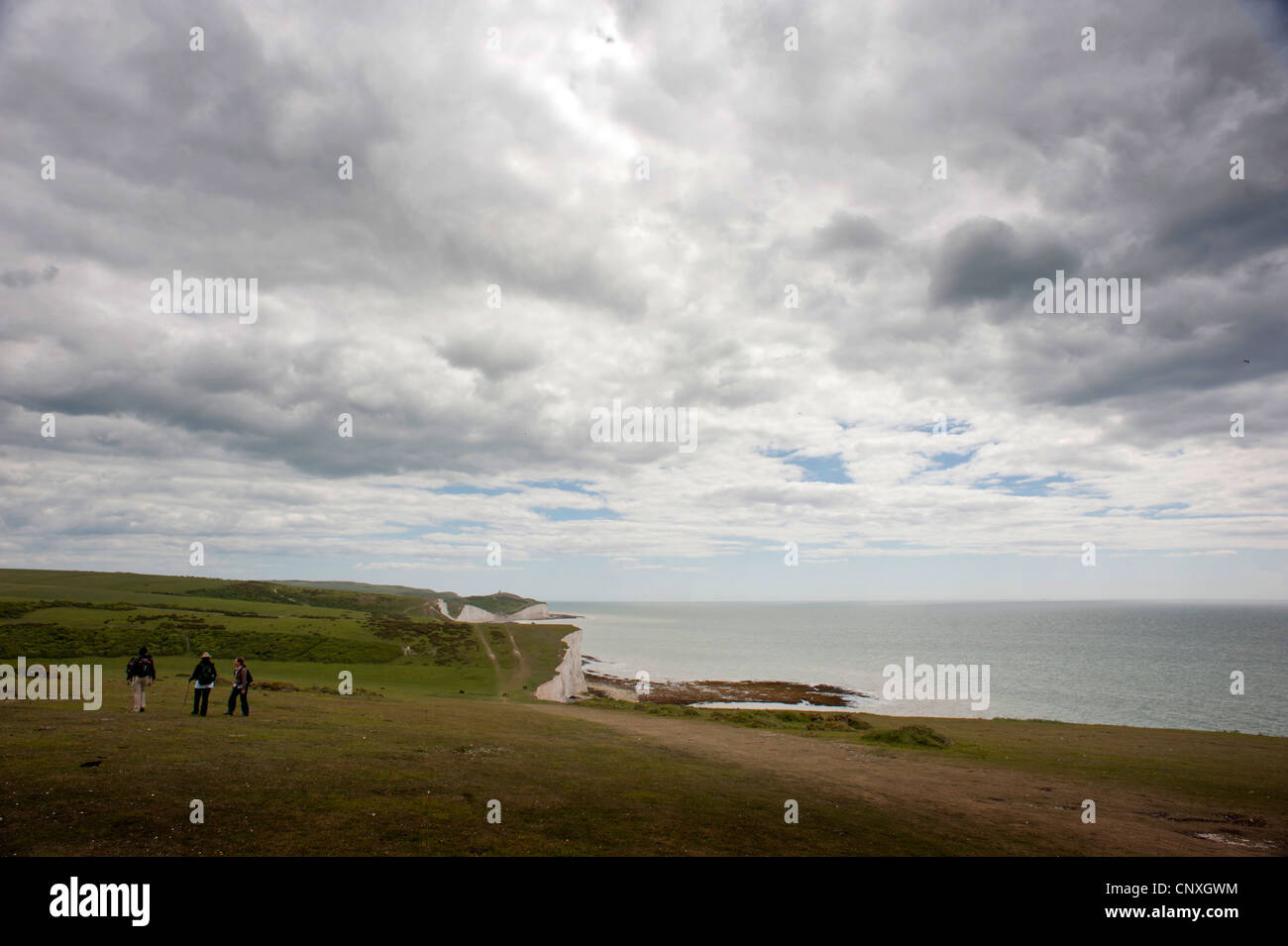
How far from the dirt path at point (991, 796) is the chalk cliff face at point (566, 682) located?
113ft

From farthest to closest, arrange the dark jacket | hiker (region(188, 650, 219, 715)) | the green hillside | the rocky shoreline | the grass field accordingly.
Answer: the rocky shoreline < the green hillside < hiker (region(188, 650, 219, 715)) < the dark jacket < the grass field

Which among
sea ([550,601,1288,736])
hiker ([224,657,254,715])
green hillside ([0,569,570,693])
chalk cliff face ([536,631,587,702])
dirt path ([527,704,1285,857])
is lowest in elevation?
sea ([550,601,1288,736])

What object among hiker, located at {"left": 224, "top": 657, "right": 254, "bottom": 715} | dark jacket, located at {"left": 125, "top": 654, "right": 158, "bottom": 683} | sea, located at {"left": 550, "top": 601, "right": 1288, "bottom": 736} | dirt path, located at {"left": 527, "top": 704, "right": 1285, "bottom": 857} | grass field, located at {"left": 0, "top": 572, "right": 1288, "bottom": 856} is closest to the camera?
grass field, located at {"left": 0, "top": 572, "right": 1288, "bottom": 856}

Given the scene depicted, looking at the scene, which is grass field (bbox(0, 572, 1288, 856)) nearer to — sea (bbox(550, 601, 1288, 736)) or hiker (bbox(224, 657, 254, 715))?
hiker (bbox(224, 657, 254, 715))

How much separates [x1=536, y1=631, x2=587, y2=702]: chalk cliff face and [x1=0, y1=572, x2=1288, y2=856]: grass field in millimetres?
26829

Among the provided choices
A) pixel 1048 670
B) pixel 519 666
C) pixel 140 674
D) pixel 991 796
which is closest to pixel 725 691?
pixel 519 666

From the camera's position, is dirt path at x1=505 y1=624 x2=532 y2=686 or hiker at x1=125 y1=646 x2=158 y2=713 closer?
hiker at x1=125 y1=646 x2=158 y2=713

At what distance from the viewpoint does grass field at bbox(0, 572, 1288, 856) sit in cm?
1368

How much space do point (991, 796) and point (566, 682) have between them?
205ft

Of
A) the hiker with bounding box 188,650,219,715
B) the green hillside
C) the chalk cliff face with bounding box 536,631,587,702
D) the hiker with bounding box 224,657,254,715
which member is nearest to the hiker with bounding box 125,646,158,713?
the hiker with bounding box 188,650,219,715

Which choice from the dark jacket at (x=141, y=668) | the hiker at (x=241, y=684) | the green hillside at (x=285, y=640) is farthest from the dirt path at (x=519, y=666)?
the dark jacket at (x=141, y=668)

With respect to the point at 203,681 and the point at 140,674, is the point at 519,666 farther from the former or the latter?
the point at 140,674

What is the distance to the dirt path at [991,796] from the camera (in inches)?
710

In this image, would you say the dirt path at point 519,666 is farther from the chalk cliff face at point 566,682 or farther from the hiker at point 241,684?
the hiker at point 241,684
